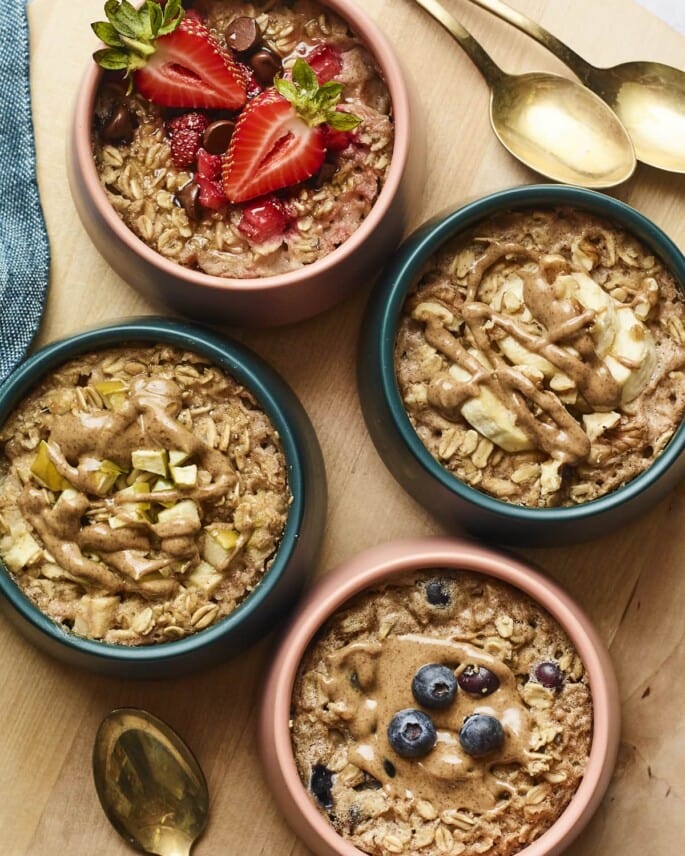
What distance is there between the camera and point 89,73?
1.78m

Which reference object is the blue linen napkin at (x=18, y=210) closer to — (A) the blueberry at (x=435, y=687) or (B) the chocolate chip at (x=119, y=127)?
(B) the chocolate chip at (x=119, y=127)

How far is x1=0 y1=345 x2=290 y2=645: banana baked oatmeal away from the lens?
1751 mm

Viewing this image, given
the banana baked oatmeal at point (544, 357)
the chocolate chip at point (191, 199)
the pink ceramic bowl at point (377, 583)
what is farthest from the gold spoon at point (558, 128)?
the pink ceramic bowl at point (377, 583)

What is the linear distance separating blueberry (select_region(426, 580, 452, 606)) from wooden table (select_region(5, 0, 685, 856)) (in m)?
0.20

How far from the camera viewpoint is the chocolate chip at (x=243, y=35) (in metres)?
1.82

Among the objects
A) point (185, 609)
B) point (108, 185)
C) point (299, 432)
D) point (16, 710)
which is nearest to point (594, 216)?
point (299, 432)

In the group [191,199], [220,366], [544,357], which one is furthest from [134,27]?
[544,357]

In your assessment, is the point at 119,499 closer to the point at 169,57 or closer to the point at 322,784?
the point at 322,784

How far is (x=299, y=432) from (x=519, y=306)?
0.41 metres

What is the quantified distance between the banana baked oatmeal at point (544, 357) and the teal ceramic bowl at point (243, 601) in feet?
0.69

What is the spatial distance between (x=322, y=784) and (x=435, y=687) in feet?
0.80

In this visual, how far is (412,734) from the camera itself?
174cm

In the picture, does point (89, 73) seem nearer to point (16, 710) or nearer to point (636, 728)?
point (16, 710)

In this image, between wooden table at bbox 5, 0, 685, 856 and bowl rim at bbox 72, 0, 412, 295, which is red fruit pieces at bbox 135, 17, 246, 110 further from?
wooden table at bbox 5, 0, 685, 856
